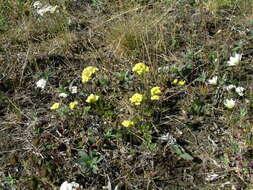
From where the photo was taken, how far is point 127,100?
245 cm

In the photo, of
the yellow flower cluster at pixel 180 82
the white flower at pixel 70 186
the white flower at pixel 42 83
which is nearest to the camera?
the white flower at pixel 70 186

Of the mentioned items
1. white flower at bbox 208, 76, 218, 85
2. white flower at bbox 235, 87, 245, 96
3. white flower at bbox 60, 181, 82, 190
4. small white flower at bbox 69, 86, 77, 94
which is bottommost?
white flower at bbox 60, 181, 82, 190

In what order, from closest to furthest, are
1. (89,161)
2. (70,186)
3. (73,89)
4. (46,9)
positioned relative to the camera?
Result: (70,186), (89,161), (73,89), (46,9)

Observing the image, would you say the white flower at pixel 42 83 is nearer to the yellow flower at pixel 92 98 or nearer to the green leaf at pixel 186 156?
the yellow flower at pixel 92 98

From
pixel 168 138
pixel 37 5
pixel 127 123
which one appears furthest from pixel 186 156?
pixel 37 5

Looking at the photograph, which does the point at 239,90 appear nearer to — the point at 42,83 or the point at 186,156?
the point at 186,156

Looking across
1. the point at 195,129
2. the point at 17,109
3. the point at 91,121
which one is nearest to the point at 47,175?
the point at 91,121

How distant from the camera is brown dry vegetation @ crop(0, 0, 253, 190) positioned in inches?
80.2

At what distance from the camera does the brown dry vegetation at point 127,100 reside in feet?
6.68

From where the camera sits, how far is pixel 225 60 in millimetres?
2721

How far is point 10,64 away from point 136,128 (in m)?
1.30

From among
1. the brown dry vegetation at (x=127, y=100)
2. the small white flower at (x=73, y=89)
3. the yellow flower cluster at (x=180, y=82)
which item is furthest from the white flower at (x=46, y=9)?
the yellow flower cluster at (x=180, y=82)

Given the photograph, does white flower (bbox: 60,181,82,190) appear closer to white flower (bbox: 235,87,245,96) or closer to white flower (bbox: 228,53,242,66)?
white flower (bbox: 235,87,245,96)

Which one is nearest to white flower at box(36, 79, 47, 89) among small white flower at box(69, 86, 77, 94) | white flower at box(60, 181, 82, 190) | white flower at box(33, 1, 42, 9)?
small white flower at box(69, 86, 77, 94)
